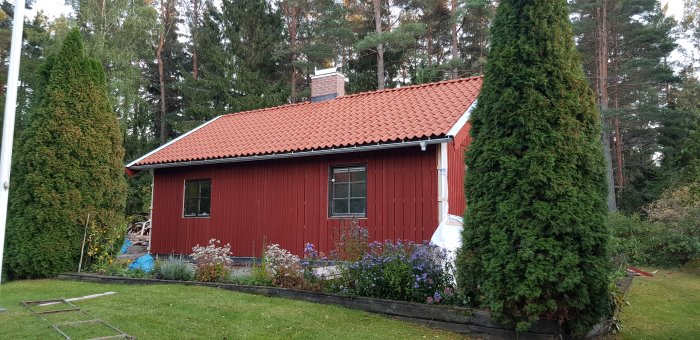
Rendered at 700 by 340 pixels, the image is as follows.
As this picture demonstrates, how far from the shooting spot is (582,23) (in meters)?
24.8

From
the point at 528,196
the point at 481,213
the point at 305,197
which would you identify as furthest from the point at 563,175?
the point at 305,197

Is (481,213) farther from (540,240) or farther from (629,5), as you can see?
(629,5)

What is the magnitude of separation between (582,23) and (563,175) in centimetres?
2283

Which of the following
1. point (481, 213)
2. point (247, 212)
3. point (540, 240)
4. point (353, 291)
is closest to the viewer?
point (540, 240)

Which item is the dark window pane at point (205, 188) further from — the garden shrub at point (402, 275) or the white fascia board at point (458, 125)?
the garden shrub at point (402, 275)

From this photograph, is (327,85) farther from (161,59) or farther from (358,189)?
(161,59)

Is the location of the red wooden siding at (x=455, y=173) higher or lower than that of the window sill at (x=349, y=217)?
higher

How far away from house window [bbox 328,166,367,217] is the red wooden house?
2cm

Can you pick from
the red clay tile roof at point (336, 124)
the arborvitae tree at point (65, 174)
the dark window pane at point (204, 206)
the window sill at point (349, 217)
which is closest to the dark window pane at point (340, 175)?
the red clay tile roof at point (336, 124)

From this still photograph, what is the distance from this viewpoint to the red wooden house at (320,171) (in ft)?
32.7

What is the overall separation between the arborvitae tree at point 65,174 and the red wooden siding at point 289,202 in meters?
2.16

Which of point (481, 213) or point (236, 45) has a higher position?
point (236, 45)

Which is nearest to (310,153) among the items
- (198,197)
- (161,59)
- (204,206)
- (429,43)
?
(204,206)

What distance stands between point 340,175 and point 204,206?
14.2ft
